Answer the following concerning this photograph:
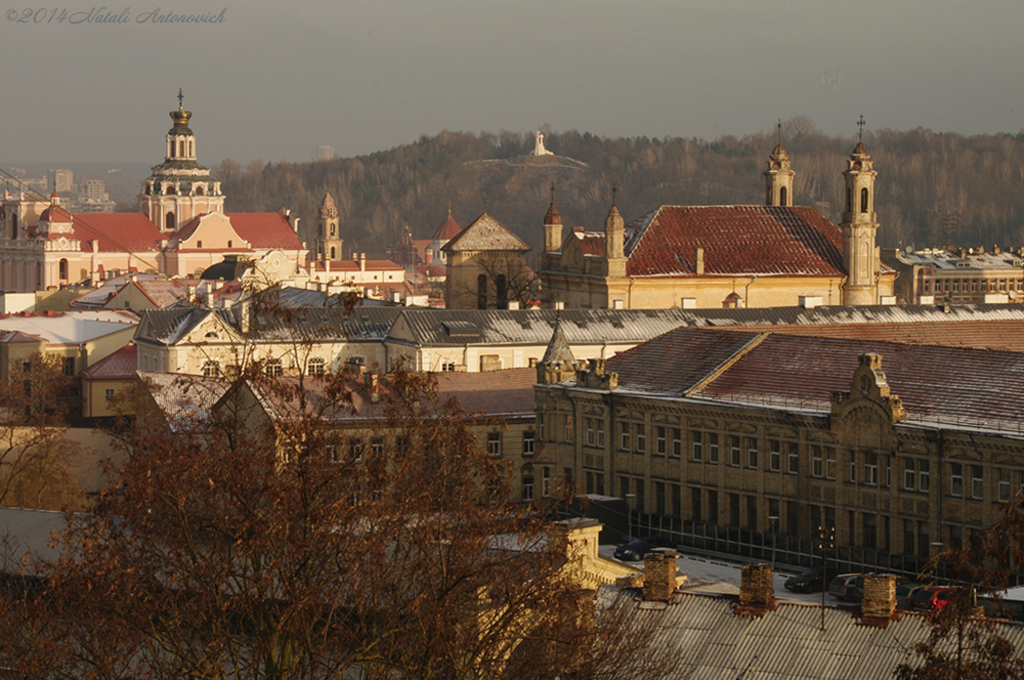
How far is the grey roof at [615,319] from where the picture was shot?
292ft

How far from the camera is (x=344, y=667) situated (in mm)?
26391

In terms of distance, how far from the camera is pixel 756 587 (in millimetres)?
34656

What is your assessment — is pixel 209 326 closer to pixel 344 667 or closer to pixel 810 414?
pixel 810 414

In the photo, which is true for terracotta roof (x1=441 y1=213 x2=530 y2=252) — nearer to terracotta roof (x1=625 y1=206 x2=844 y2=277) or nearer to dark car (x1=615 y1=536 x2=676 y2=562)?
terracotta roof (x1=625 y1=206 x2=844 y2=277)

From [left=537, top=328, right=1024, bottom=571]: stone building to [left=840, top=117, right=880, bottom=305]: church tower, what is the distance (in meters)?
34.3

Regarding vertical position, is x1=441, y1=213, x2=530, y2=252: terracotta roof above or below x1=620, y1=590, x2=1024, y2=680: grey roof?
above

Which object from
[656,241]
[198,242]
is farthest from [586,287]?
[198,242]

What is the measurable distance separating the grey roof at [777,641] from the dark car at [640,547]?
68.8 feet

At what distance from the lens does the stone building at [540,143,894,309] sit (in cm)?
9925

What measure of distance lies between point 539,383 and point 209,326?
27.5 meters

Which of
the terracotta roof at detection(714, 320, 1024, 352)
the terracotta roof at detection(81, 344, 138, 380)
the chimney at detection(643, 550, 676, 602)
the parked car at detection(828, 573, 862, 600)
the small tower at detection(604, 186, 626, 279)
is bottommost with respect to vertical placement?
the parked car at detection(828, 573, 862, 600)

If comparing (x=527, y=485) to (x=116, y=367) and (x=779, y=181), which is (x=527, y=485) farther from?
(x=779, y=181)

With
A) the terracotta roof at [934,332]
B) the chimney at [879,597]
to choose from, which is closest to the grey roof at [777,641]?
the chimney at [879,597]

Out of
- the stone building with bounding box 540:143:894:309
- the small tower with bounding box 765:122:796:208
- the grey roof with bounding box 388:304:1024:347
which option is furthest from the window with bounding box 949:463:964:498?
the small tower with bounding box 765:122:796:208
